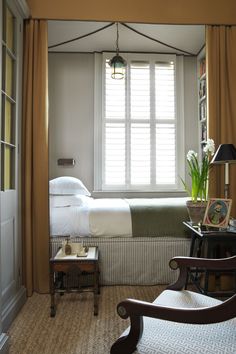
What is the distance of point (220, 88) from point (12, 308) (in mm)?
2595

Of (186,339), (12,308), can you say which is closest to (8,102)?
(12,308)

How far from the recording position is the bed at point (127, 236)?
8.93 feet

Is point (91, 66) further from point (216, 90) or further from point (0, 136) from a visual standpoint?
point (0, 136)

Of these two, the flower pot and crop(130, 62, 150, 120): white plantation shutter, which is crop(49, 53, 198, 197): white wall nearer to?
crop(130, 62, 150, 120): white plantation shutter

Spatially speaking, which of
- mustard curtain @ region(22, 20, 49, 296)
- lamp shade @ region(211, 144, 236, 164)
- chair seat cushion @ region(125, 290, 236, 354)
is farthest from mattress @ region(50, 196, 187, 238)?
chair seat cushion @ region(125, 290, 236, 354)

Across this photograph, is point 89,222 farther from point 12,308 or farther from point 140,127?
point 140,127

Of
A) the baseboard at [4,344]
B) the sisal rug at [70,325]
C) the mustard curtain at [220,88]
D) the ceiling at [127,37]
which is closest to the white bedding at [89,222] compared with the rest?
the sisal rug at [70,325]

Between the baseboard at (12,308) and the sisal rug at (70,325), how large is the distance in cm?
4

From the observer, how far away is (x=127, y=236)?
2748 mm

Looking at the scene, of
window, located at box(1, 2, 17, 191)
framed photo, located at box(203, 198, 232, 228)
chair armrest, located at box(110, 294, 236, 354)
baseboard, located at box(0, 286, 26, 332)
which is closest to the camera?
chair armrest, located at box(110, 294, 236, 354)

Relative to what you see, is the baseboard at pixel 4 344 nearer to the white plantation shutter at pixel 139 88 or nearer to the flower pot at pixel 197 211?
the flower pot at pixel 197 211

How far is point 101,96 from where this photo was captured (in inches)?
173

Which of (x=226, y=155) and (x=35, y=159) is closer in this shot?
(x=226, y=155)

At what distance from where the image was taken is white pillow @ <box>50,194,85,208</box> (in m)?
2.81
